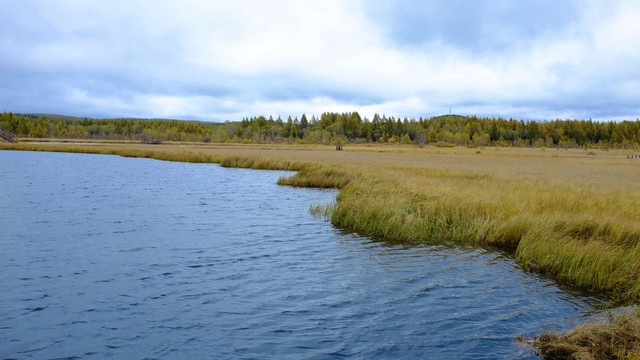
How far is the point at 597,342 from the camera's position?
7395 millimetres

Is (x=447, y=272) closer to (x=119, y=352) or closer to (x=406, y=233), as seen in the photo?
(x=406, y=233)

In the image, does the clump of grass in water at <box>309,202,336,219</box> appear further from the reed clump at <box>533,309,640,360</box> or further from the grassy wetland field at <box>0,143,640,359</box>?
the reed clump at <box>533,309,640,360</box>

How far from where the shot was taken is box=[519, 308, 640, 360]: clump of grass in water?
7.17 m

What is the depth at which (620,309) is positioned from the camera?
10.0 m

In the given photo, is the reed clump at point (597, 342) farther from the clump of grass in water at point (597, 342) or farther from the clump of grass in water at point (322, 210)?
the clump of grass in water at point (322, 210)

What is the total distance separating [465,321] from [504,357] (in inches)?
65.2

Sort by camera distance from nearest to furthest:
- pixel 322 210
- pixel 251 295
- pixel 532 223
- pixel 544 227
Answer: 1. pixel 251 295
2. pixel 544 227
3. pixel 532 223
4. pixel 322 210

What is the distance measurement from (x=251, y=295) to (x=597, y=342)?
7514 millimetres

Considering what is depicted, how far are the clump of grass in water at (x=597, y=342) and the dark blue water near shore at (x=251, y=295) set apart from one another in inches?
19.0

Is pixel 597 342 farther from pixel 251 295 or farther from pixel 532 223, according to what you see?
pixel 532 223

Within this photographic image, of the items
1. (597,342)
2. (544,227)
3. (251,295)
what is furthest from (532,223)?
(251,295)

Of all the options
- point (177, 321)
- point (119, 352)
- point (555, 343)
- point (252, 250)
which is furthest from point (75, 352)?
point (555, 343)

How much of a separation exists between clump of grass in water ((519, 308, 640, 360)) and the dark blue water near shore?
0.48 m

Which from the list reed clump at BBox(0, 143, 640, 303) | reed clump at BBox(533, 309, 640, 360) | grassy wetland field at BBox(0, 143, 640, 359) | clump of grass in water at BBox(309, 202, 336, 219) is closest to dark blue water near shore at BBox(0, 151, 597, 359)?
reed clump at BBox(533, 309, 640, 360)
